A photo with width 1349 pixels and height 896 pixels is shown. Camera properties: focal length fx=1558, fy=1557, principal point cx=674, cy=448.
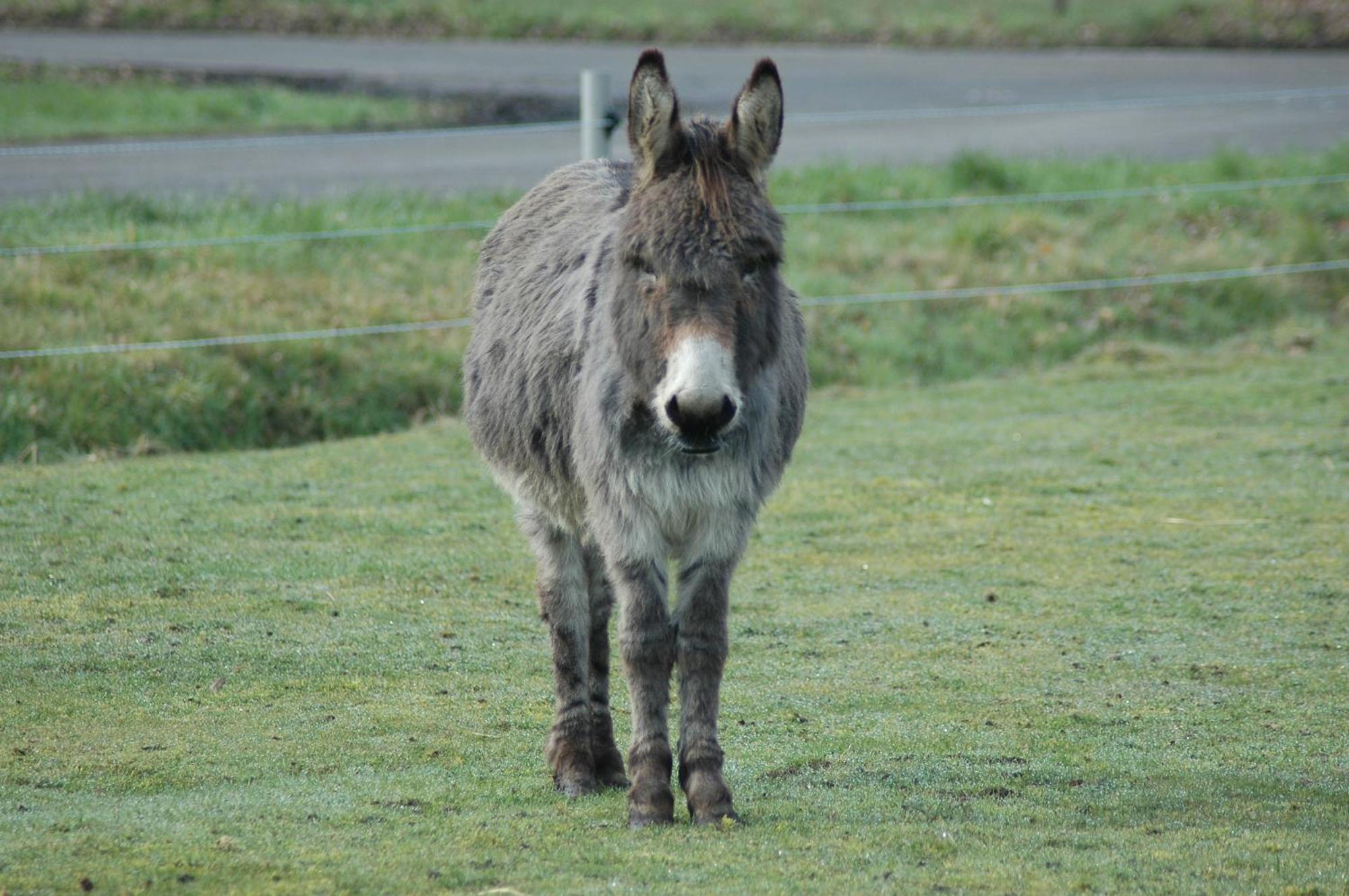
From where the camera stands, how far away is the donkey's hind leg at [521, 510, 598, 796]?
536 centimetres

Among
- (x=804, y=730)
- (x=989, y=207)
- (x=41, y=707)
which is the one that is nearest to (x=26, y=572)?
(x=41, y=707)

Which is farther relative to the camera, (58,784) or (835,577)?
(835,577)

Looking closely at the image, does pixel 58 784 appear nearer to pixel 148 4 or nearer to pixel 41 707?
pixel 41 707

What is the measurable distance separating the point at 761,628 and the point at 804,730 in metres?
1.27

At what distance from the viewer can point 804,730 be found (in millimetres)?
5844

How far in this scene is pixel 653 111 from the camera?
475 cm

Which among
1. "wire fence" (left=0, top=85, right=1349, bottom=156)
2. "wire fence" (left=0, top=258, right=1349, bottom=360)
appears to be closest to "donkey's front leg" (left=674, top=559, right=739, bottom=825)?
"wire fence" (left=0, top=258, right=1349, bottom=360)

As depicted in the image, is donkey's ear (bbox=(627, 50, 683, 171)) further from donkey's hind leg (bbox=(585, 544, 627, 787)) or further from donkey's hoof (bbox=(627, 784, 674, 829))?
donkey's hoof (bbox=(627, 784, 674, 829))

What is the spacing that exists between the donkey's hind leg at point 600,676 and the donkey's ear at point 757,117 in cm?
158

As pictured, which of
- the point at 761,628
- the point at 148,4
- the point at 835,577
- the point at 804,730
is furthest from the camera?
the point at 148,4

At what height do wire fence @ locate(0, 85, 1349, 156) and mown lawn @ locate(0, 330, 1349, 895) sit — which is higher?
wire fence @ locate(0, 85, 1349, 156)

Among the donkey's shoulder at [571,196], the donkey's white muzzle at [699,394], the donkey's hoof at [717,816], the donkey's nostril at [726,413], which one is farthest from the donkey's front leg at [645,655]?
the donkey's shoulder at [571,196]

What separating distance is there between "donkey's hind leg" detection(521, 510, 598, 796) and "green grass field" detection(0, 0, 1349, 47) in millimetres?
19631

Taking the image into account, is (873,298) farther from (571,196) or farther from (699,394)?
(699,394)
